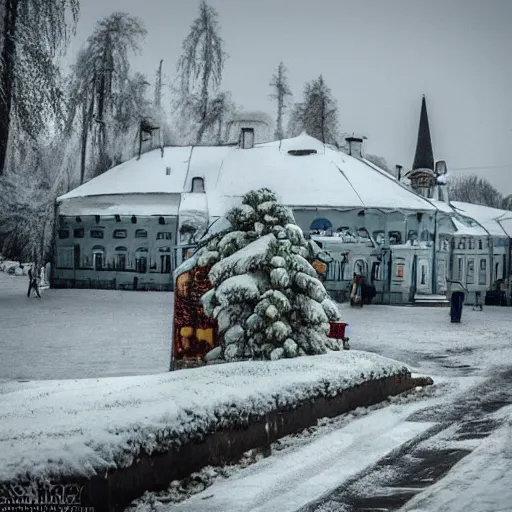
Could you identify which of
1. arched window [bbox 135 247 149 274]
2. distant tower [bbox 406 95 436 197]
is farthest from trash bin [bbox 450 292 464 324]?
distant tower [bbox 406 95 436 197]

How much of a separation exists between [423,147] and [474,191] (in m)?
30.0

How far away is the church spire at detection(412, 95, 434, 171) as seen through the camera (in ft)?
175

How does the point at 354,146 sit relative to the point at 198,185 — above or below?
above

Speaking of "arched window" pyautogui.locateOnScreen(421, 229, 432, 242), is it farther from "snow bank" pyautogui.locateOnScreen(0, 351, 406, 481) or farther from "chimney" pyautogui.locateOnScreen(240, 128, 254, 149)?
"snow bank" pyautogui.locateOnScreen(0, 351, 406, 481)

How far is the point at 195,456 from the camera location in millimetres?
6266

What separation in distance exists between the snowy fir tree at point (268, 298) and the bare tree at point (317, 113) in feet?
147

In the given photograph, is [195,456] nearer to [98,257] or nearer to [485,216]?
[98,257]

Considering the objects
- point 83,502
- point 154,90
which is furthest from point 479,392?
point 154,90

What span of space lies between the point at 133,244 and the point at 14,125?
2714 centimetres

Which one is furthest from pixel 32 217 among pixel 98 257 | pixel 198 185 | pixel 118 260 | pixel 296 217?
pixel 296 217

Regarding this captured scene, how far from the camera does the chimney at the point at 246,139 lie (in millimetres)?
46062

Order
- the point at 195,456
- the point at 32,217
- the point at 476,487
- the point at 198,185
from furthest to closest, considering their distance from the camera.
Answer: the point at 198,185 < the point at 32,217 < the point at 195,456 < the point at 476,487

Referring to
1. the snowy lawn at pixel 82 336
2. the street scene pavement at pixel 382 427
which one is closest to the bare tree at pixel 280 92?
the snowy lawn at pixel 82 336

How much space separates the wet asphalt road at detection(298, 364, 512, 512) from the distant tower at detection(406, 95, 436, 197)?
4224 cm
